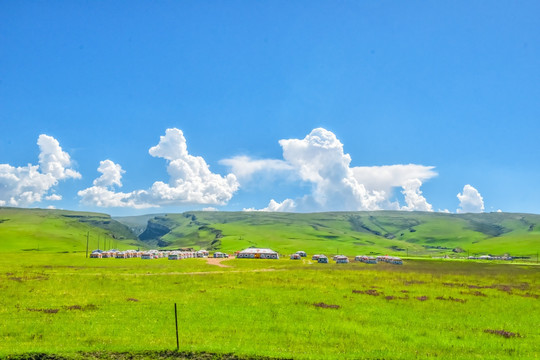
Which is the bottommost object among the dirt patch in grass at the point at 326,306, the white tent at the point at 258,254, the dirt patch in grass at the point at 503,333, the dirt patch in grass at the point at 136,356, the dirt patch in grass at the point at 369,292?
the white tent at the point at 258,254

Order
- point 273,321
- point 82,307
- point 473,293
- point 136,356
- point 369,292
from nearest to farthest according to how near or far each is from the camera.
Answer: point 136,356 → point 273,321 → point 82,307 → point 369,292 → point 473,293

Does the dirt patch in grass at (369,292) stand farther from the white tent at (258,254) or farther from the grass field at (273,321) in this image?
the white tent at (258,254)

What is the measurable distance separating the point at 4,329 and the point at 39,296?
17507mm

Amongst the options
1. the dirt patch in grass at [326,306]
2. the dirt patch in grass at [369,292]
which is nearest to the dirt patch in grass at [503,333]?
the dirt patch in grass at [326,306]

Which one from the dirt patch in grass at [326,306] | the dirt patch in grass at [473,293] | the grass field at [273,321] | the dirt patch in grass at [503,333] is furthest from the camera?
the dirt patch in grass at [473,293]

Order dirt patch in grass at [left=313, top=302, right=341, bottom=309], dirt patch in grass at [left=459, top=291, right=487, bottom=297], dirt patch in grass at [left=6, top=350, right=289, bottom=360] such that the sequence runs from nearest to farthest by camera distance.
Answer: dirt patch in grass at [left=6, top=350, right=289, bottom=360] → dirt patch in grass at [left=313, top=302, right=341, bottom=309] → dirt patch in grass at [left=459, top=291, right=487, bottom=297]

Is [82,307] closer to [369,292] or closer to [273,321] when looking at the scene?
[273,321]

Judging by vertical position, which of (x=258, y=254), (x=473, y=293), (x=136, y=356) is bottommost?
(x=258, y=254)

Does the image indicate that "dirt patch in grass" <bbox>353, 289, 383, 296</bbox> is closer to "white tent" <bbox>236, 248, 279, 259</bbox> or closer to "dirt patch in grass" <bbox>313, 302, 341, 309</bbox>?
"dirt patch in grass" <bbox>313, 302, 341, 309</bbox>

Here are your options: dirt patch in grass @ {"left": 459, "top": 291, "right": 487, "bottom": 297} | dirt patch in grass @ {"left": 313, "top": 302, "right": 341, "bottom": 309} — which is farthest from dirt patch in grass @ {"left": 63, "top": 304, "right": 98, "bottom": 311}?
dirt patch in grass @ {"left": 459, "top": 291, "right": 487, "bottom": 297}

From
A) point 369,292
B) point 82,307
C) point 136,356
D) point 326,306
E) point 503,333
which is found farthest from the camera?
point 369,292

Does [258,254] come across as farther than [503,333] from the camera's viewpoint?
Yes

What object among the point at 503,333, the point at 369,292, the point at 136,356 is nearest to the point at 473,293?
the point at 369,292

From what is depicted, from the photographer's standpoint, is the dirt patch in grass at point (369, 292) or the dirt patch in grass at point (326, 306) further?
the dirt patch in grass at point (369, 292)
